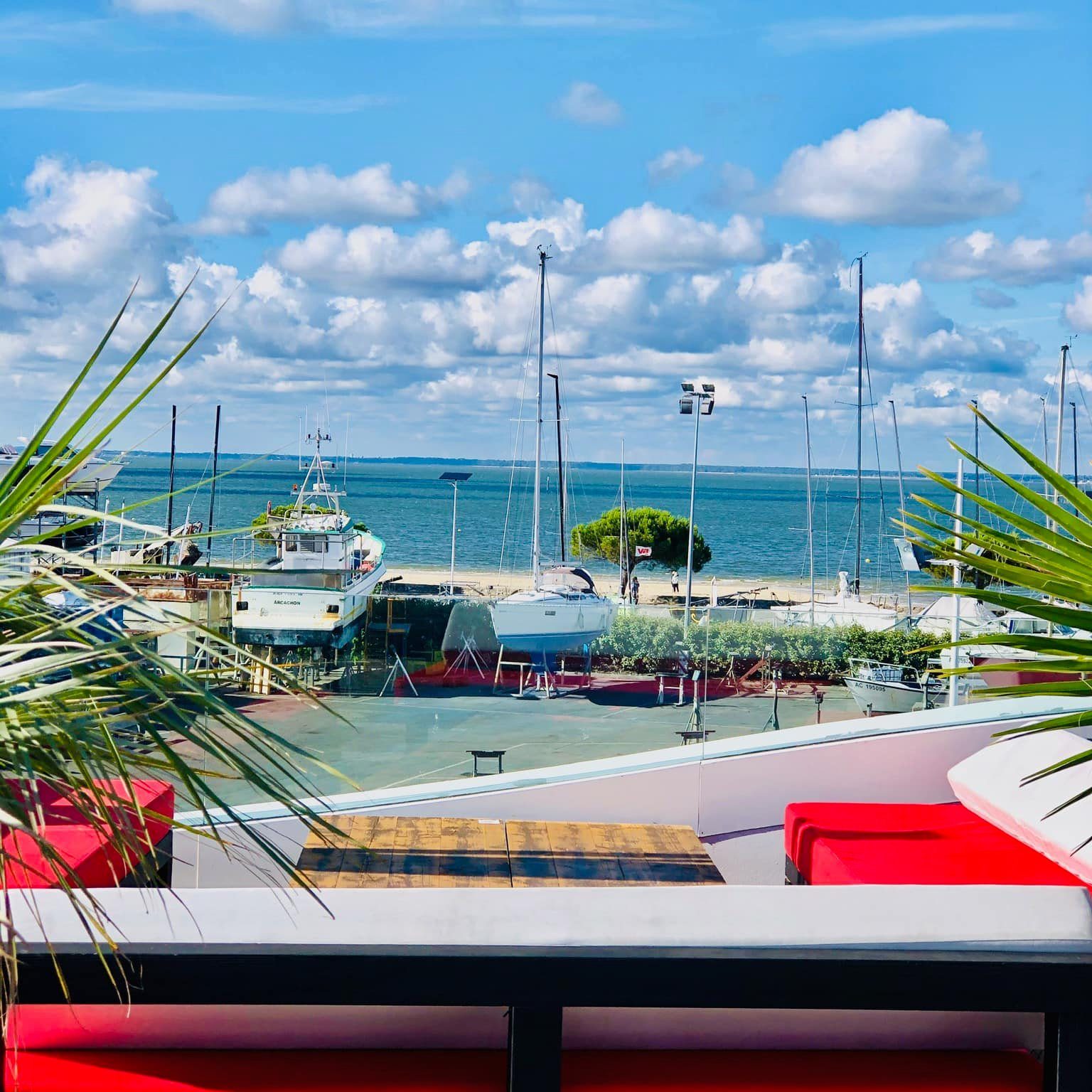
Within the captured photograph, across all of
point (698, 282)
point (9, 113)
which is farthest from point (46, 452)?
point (698, 282)

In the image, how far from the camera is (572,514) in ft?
170

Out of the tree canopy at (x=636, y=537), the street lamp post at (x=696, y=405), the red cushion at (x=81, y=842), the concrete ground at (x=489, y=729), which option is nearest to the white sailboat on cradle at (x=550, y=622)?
the concrete ground at (x=489, y=729)

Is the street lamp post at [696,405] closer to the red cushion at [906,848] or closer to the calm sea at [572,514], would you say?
the red cushion at [906,848]

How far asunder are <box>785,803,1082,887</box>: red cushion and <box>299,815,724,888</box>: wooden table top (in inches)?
10.5

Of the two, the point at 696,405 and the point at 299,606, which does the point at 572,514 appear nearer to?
the point at 696,405

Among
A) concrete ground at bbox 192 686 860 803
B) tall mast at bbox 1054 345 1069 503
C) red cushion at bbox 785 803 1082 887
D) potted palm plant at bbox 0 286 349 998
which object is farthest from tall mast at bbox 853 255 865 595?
potted palm plant at bbox 0 286 349 998

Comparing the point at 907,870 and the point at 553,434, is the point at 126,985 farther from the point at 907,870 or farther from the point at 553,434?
the point at 553,434

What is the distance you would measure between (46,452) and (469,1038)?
0.94 meters

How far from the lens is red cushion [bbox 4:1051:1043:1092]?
1.53m

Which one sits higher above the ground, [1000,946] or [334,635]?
[334,635]

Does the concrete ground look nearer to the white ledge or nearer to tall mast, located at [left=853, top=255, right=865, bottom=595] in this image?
the white ledge

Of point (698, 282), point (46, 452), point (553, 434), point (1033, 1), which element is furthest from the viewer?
point (698, 282)

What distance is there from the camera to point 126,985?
135 cm

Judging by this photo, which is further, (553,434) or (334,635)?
(553,434)
